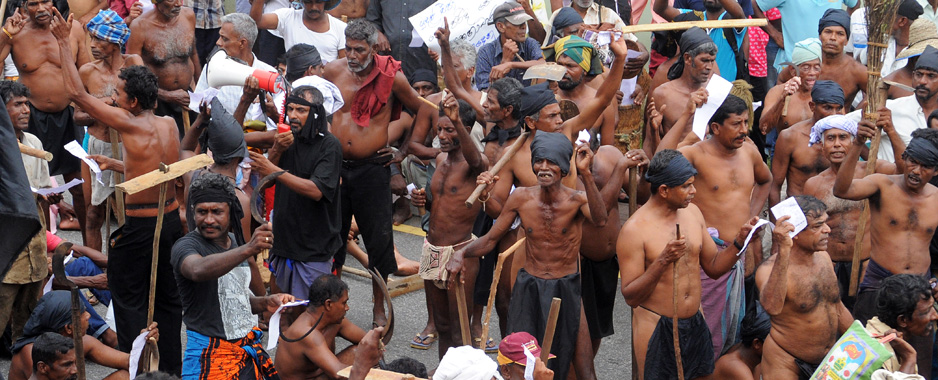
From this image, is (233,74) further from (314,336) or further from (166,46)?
(314,336)

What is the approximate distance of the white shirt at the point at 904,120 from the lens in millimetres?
8547

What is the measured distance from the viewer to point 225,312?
6402 millimetres

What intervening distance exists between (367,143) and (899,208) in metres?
3.88

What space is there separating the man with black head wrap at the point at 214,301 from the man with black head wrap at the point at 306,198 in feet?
3.61

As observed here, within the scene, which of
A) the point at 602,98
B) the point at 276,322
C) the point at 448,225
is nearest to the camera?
the point at 276,322

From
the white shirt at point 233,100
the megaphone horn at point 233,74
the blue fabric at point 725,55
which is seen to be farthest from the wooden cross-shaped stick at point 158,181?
the blue fabric at point 725,55

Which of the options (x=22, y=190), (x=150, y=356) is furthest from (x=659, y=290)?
(x=22, y=190)

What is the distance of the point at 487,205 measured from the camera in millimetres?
7602

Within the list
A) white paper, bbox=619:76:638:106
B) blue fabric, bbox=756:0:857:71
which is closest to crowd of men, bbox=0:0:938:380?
white paper, bbox=619:76:638:106

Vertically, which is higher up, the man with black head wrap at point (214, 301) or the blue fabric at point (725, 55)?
the man with black head wrap at point (214, 301)

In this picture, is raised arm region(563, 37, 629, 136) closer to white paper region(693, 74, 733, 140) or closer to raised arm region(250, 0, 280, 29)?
white paper region(693, 74, 733, 140)

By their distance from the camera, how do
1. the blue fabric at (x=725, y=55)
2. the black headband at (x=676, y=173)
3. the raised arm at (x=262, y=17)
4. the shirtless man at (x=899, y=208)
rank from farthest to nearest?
the blue fabric at (x=725, y=55), the raised arm at (x=262, y=17), the shirtless man at (x=899, y=208), the black headband at (x=676, y=173)

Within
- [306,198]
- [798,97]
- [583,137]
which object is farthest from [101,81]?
[798,97]

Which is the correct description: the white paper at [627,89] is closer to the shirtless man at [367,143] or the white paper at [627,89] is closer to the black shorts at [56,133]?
the shirtless man at [367,143]
